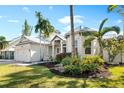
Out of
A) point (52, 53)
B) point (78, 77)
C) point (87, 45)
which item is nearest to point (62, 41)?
point (52, 53)

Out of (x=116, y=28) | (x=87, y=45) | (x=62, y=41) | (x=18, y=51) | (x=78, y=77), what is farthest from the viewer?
(x=18, y=51)

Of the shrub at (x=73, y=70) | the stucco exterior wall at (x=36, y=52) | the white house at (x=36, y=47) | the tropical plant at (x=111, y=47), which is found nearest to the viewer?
the shrub at (x=73, y=70)

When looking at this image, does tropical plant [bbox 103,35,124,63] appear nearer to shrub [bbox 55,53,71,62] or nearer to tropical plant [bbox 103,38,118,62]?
tropical plant [bbox 103,38,118,62]

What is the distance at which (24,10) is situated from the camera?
31.2 ft

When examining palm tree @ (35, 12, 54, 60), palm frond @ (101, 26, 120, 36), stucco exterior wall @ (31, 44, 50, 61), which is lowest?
stucco exterior wall @ (31, 44, 50, 61)

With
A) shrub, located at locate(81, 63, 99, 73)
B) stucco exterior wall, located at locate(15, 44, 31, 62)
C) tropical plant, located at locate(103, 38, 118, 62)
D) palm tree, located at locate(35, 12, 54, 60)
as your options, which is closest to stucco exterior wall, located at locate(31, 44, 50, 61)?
stucco exterior wall, located at locate(15, 44, 31, 62)

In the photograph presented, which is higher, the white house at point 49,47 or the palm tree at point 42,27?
the palm tree at point 42,27

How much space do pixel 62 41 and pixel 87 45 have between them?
2395mm

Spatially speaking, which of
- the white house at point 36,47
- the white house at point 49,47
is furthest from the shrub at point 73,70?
the white house at point 36,47

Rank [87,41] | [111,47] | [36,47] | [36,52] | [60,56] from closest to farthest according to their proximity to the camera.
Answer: [87,41], [60,56], [111,47], [36,52], [36,47]

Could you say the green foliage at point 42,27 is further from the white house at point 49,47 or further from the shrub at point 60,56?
the shrub at point 60,56

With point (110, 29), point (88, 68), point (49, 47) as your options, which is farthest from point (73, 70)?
point (49, 47)

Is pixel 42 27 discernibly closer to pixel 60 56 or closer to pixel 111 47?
pixel 60 56
